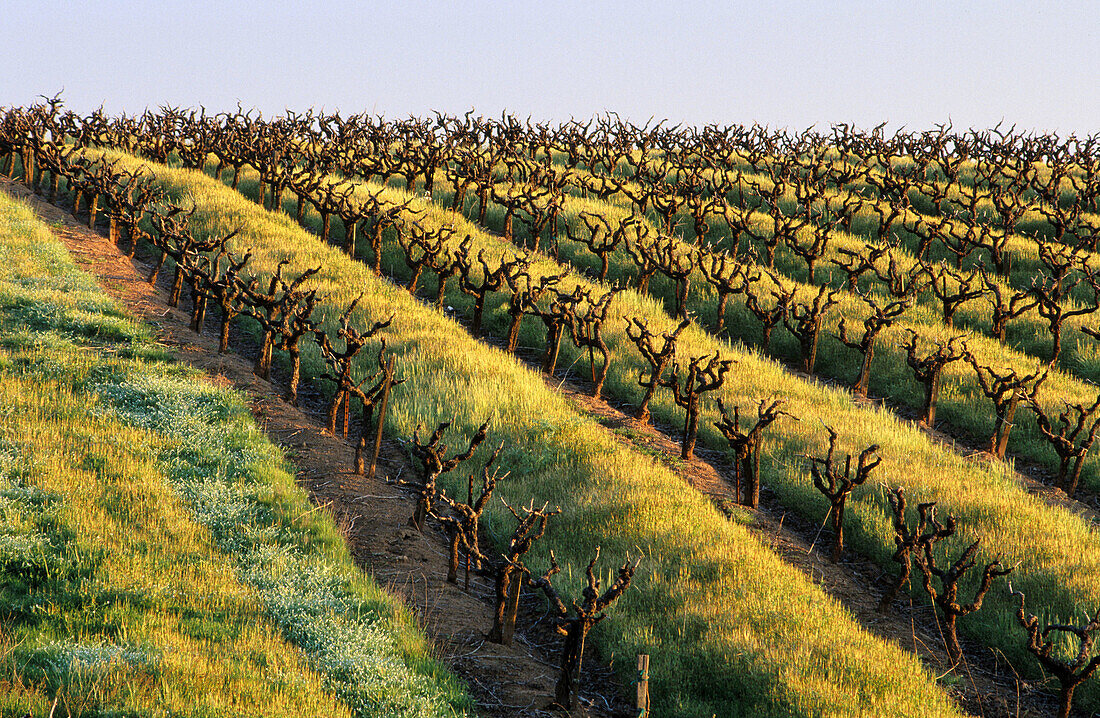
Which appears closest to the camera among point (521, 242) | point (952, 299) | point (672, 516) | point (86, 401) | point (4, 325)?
point (672, 516)

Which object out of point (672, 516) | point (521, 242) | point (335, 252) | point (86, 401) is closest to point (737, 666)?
point (672, 516)

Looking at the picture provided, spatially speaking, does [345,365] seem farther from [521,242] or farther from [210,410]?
[521,242]

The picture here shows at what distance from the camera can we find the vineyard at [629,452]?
731 centimetres

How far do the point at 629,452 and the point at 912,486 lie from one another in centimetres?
368

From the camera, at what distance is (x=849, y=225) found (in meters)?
27.3

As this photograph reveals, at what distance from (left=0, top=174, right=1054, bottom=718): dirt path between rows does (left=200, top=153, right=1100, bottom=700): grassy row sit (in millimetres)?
350

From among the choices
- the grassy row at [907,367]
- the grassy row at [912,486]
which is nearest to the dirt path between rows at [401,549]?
the grassy row at [912,486]

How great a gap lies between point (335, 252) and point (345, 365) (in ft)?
33.4

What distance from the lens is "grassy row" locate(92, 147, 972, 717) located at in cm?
721

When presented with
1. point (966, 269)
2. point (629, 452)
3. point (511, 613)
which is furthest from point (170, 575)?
point (966, 269)

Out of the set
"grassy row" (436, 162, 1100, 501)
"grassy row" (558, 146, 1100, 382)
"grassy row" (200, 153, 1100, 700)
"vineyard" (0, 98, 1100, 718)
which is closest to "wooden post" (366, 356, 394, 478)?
"vineyard" (0, 98, 1100, 718)

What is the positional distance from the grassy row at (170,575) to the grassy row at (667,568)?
2142 mm

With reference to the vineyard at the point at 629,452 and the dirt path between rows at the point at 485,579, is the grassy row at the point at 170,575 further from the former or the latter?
the dirt path between rows at the point at 485,579

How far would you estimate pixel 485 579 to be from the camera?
30.9 feet
